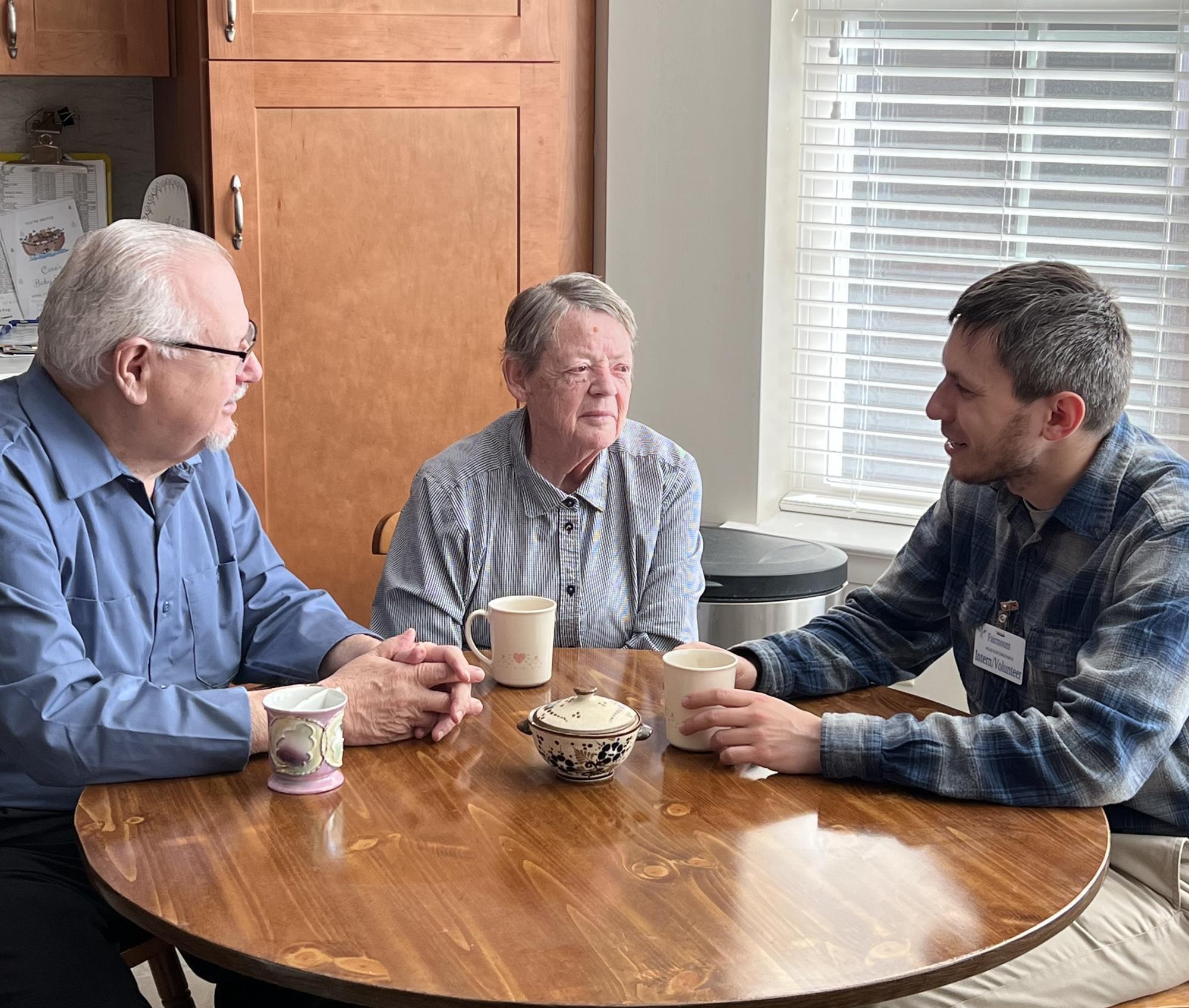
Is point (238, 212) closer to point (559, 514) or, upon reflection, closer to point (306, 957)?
point (559, 514)

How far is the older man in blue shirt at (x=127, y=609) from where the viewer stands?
1491 mm

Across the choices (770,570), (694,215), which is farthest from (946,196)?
(770,570)

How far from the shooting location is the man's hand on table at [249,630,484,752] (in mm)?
1611

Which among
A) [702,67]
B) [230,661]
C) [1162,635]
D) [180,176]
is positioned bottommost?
[230,661]

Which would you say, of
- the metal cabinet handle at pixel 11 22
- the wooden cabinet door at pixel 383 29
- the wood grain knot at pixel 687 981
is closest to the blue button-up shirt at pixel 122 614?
the wood grain knot at pixel 687 981

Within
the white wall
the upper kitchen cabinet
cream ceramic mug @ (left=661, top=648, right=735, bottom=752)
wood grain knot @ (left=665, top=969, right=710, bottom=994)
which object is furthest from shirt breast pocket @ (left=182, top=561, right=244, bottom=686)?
the upper kitchen cabinet

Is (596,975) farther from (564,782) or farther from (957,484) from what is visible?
(957,484)

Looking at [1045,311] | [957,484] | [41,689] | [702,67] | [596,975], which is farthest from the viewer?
[702,67]

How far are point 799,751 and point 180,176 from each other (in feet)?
7.49

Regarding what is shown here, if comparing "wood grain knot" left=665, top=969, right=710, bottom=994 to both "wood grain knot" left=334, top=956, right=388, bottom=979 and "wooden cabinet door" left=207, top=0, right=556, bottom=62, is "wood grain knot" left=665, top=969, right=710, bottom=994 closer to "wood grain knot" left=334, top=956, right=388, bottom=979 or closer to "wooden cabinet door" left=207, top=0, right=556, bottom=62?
→ "wood grain knot" left=334, top=956, right=388, bottom=979

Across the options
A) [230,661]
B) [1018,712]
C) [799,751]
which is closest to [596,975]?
[799,751]

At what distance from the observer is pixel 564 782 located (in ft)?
4.93

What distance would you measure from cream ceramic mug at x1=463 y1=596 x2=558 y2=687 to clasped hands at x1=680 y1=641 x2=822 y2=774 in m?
0.27

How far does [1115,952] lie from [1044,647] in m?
0.37
